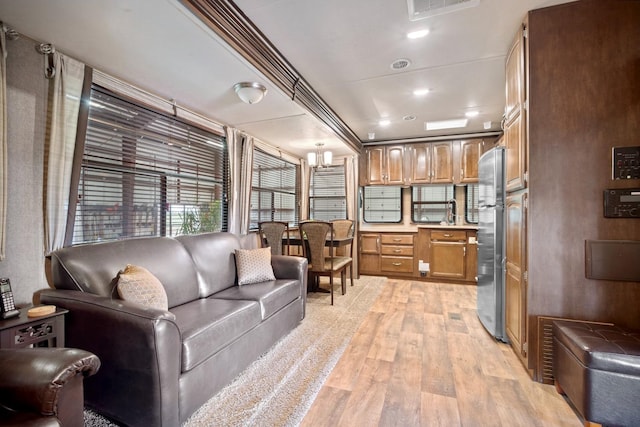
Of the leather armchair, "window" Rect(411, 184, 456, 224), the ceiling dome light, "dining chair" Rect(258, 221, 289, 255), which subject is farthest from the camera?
"window" Rect(411, 184, 456, 224)

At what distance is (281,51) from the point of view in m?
2.32

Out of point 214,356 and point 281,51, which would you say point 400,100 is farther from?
point 214,356

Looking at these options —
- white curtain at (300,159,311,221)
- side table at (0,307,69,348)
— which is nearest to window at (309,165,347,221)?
white curtain at (300,159,311,221)

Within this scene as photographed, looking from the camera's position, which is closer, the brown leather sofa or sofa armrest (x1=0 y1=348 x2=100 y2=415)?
sofa armrest (x1=0 y1=348 x2=100 y2=415)

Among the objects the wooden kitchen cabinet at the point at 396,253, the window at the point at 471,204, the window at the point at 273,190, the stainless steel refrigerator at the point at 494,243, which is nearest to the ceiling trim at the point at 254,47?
the window at the point at 273,190

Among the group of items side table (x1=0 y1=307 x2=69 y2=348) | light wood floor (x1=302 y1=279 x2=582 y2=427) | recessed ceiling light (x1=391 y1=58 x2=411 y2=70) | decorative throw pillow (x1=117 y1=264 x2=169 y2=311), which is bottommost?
light wood floor (x1=302 y1=279 x2=582 y2=427)

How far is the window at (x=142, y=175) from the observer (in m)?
2.23

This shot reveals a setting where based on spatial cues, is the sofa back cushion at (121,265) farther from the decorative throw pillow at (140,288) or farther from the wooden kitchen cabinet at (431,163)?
the wooden kitchen cabinet at (431,163)

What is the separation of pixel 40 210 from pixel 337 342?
7.92 ft

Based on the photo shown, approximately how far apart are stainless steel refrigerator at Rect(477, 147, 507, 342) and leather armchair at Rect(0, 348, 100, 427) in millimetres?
2922

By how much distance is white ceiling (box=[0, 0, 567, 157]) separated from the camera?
65.4 inches

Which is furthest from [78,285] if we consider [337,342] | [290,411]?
[337,342]

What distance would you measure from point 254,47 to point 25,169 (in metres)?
1.70

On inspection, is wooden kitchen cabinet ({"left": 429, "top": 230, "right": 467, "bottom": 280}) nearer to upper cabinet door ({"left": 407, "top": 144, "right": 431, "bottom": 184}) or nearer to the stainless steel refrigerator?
upper cabinet door ({"left": 407, "top": 144, "right": 431, "bottom": 184})
